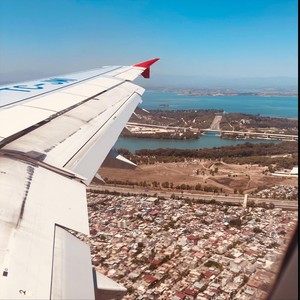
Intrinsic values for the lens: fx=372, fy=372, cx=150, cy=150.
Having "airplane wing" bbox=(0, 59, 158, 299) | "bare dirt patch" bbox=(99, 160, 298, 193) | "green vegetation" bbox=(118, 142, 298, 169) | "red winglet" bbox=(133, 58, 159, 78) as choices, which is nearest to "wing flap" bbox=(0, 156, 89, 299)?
"airplane wing" bbox=(0, 59, 158, 299)

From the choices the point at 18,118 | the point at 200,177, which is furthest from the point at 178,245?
the point at 200,177

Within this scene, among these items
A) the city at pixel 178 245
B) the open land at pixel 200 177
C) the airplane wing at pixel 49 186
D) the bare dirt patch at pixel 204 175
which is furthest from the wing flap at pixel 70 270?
the bare dirt patch at pixel 204 175

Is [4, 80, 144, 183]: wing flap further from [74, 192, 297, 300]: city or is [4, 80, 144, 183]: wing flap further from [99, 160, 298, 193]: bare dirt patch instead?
[99, 160, 298, 193]: bare dirt patch

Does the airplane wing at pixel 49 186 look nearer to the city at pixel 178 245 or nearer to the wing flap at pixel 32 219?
the wing flap at pixel 32 219

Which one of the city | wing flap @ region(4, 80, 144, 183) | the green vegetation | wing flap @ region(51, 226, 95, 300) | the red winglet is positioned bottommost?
the city

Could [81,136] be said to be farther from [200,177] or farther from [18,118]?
[200,177]

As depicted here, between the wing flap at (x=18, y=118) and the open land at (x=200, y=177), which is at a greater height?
the wing flap at (x=18, y=118)

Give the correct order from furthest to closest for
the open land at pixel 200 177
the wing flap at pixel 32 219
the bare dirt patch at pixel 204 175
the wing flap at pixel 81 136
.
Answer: the bare dirt patch at pixel 204 175 → the open land at pixel 200 177 → the wing flap at pixel 81 136 → the wing flap at pixel 32 219

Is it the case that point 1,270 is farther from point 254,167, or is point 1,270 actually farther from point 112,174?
point 254,167
